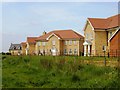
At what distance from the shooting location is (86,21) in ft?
156

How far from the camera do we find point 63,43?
211 ft

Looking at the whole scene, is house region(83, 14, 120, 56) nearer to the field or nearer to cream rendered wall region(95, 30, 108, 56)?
cream rendered wall region(95, 30, 108, 56)

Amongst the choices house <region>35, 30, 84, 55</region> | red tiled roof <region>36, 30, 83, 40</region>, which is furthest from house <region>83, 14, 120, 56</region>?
red tiled roof <region>36, 30, 83, 40</region>

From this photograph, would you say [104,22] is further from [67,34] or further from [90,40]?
[67,34]

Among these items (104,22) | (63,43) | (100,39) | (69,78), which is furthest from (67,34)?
(69,78)

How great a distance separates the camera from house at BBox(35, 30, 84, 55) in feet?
200

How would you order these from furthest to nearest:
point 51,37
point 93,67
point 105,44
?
point 51,37 → point 105,44 → point 93,67

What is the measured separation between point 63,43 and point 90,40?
1849cm

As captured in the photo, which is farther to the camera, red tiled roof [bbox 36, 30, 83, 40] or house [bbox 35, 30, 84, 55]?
red tiled roof [bbox 36, 30, 83, 40]

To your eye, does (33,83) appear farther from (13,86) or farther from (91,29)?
(91,29)

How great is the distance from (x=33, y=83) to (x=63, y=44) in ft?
165

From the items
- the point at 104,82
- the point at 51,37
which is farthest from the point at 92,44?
the point at 104,82

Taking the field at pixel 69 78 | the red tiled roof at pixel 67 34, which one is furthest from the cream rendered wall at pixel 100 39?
the field at pixel 69 78

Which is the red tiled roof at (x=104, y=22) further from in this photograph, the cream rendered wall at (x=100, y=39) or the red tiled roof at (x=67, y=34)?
the red tiled roof at (x=67, y=34)
